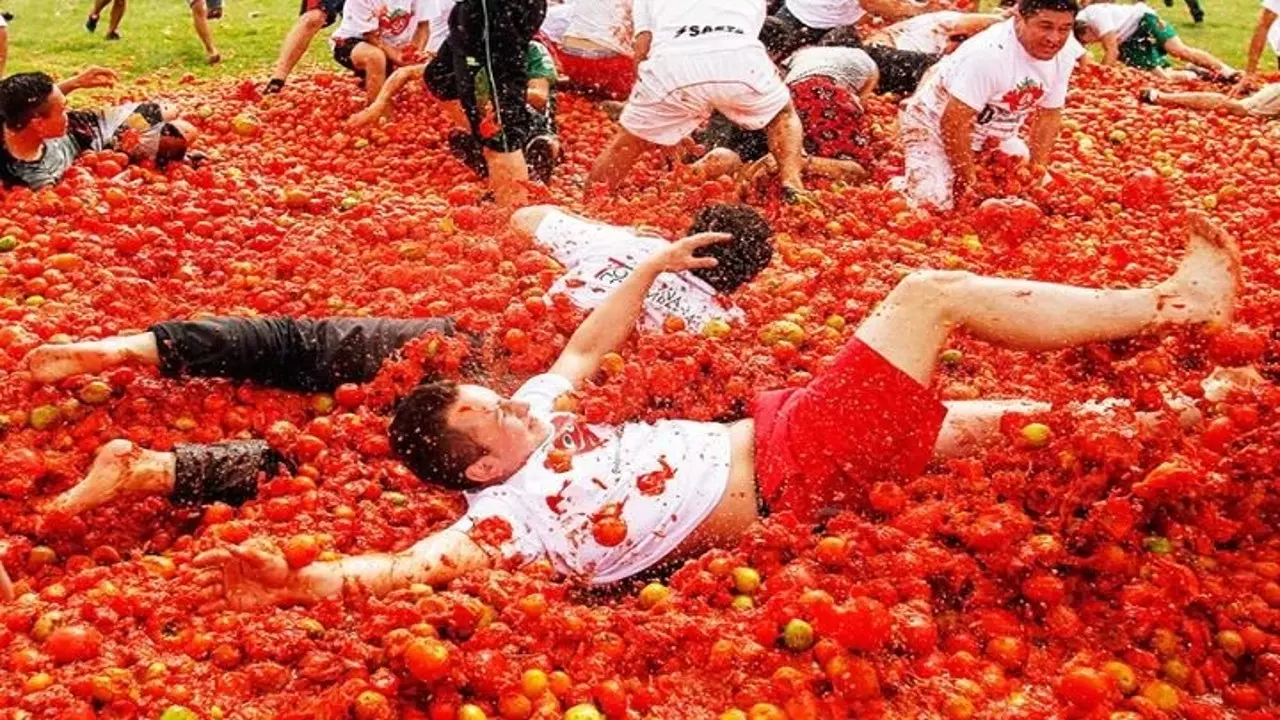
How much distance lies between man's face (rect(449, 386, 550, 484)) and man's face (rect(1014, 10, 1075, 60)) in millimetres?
4117

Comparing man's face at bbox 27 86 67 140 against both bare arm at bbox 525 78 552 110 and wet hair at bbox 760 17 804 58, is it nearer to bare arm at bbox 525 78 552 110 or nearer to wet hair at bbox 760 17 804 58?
bare arm at bbox 525 78 552 110

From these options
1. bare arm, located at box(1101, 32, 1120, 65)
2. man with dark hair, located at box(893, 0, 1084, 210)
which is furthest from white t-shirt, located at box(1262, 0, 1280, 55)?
man with dark hair, located at box(893, 0, 1084, 210)

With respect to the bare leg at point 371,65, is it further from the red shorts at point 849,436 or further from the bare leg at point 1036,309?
the bare leg at point 1036,309

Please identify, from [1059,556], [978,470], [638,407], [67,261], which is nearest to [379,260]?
[67,261]

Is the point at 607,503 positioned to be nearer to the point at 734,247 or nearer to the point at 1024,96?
the point at 734,247

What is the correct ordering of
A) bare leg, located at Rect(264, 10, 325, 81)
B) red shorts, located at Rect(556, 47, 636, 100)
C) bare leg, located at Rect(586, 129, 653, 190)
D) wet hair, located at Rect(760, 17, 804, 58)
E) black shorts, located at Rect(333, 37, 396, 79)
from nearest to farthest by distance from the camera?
1. bare leg, located at Rect(586, 129, 653, 190)
2. black shorts, located at Rect(333, 37, 396, 79)
3. red shorts, located at Rect(556, 47, 636, 100)
4. bare leg, located at Rect(264, 10, 325, 81)
5. wet hair, located at Rect(760, 17, 804, 58)

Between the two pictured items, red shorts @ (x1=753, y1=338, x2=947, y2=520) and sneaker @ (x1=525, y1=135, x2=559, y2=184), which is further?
sneaker @ (x1=525, y1=135, x2=559, y2=184)

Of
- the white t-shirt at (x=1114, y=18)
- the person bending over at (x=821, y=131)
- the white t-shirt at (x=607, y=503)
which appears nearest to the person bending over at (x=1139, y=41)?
the white t-shirt at (x=1114, y=18)

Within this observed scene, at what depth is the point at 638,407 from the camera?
455 cm

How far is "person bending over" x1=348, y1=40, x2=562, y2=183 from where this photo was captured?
6895 millimetres

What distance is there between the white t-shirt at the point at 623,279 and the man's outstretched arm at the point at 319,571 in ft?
5.41

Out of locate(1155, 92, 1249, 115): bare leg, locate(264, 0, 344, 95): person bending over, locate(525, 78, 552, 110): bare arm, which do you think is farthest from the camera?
locate(264, 0, 344, 95): person bending over

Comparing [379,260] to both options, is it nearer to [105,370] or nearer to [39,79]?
[105,370]

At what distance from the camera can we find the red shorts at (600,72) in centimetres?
917
